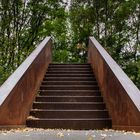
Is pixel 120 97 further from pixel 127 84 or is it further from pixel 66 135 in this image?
pixel 66 135

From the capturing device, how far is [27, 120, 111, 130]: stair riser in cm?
Result: 803

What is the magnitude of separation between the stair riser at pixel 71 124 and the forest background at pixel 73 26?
903 cm

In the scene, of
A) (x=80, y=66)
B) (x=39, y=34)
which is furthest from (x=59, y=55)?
(x=80, y=66)

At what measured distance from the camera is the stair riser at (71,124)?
8031 millimetres

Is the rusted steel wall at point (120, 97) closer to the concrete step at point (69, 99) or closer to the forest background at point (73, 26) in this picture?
the concrete step at point (69, 99)

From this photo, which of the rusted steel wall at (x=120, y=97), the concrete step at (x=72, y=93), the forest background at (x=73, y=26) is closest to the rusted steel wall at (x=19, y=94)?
the concrete step at (x=72, y=93)

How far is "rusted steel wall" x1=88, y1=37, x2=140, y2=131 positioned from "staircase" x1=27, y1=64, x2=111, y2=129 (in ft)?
1.11

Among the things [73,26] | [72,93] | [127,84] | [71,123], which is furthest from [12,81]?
[73,26]

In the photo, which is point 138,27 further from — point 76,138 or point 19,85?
point 76,138

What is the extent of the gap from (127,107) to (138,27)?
12854mm

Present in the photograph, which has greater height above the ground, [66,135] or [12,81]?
[12,81]

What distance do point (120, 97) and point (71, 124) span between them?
50.6 inches

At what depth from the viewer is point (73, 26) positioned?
19953mm

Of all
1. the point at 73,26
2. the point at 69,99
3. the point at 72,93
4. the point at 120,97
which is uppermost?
the point at 73,26
